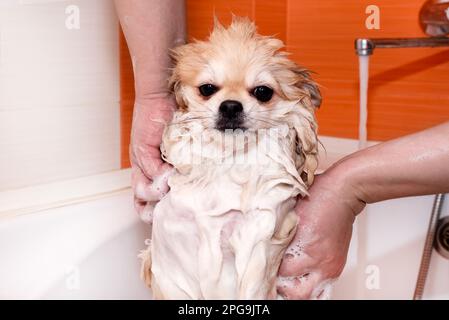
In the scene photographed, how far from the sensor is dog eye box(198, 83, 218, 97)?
98 cm

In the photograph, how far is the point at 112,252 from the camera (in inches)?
50.7

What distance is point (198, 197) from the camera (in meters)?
0.93

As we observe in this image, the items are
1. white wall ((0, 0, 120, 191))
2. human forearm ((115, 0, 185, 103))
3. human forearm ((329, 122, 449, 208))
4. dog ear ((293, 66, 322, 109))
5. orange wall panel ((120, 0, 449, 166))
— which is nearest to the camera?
human forearm ((329, 122, 449, 208))

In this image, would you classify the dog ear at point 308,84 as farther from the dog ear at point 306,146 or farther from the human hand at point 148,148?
the human hand at point 148,148

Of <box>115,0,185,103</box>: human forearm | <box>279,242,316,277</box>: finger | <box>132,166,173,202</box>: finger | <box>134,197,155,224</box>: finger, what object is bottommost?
<box>279,242,316,277</box>: finger

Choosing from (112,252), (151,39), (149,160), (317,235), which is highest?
(151,39)

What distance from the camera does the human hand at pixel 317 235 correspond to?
3.13ft

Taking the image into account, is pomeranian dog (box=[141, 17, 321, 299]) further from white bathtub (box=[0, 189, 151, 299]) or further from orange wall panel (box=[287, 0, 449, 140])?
Answer: orange wall panel (box=[287, 0, 449, 140])

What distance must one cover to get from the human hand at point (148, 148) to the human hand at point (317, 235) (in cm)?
27

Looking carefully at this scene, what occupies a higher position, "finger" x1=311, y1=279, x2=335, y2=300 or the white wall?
the white wall

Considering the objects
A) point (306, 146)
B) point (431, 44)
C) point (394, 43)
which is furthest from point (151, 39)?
point (431, 44)

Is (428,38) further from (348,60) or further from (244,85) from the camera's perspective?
(244,85)

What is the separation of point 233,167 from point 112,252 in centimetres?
48

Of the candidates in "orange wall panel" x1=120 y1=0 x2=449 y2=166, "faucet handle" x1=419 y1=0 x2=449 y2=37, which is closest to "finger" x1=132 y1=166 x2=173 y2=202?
"orange wall panel" x1=120 y1=0 x2=449 y2=166
